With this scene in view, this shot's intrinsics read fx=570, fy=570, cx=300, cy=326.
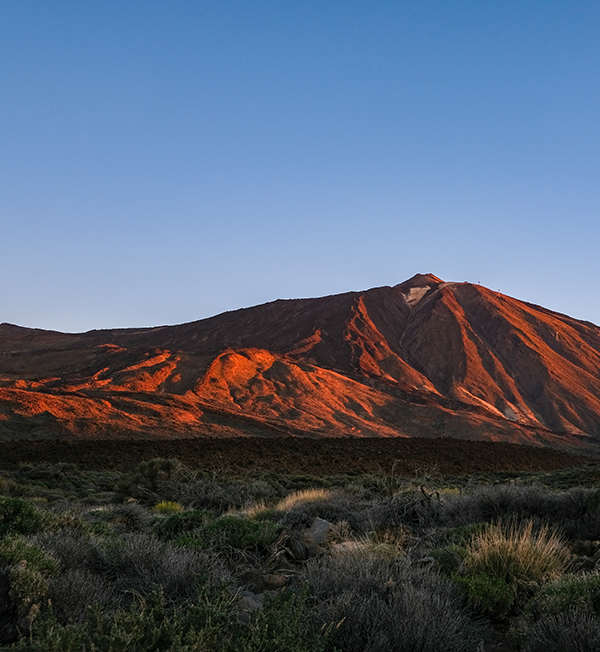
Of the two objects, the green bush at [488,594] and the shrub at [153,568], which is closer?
the shrub at [153,568]

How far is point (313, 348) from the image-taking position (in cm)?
9038

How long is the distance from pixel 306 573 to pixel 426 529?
339 cm

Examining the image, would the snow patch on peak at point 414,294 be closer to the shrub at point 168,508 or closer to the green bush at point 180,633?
the shrub at point 168,508

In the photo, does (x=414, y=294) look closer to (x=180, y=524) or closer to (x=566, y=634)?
(x=180, y=524)

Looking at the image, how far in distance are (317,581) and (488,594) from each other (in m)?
1.57

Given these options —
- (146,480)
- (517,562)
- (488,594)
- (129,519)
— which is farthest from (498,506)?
(146,480)

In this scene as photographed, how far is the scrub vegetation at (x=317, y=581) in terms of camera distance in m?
3.63

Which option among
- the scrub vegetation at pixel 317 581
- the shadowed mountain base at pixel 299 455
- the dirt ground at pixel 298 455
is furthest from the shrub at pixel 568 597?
the dirt ground at pixel 298 455

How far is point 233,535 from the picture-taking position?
721 centimetres

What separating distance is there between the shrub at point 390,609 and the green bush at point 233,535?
1825mm

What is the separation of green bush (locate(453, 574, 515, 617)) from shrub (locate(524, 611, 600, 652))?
0.90 meters

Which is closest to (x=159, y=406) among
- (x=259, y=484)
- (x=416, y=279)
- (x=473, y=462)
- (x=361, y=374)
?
(x=473, y=462)

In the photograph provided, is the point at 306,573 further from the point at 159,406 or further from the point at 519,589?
the point at 159,406

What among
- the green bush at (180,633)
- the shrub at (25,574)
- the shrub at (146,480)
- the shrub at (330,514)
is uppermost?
the green bush at (180,633)
